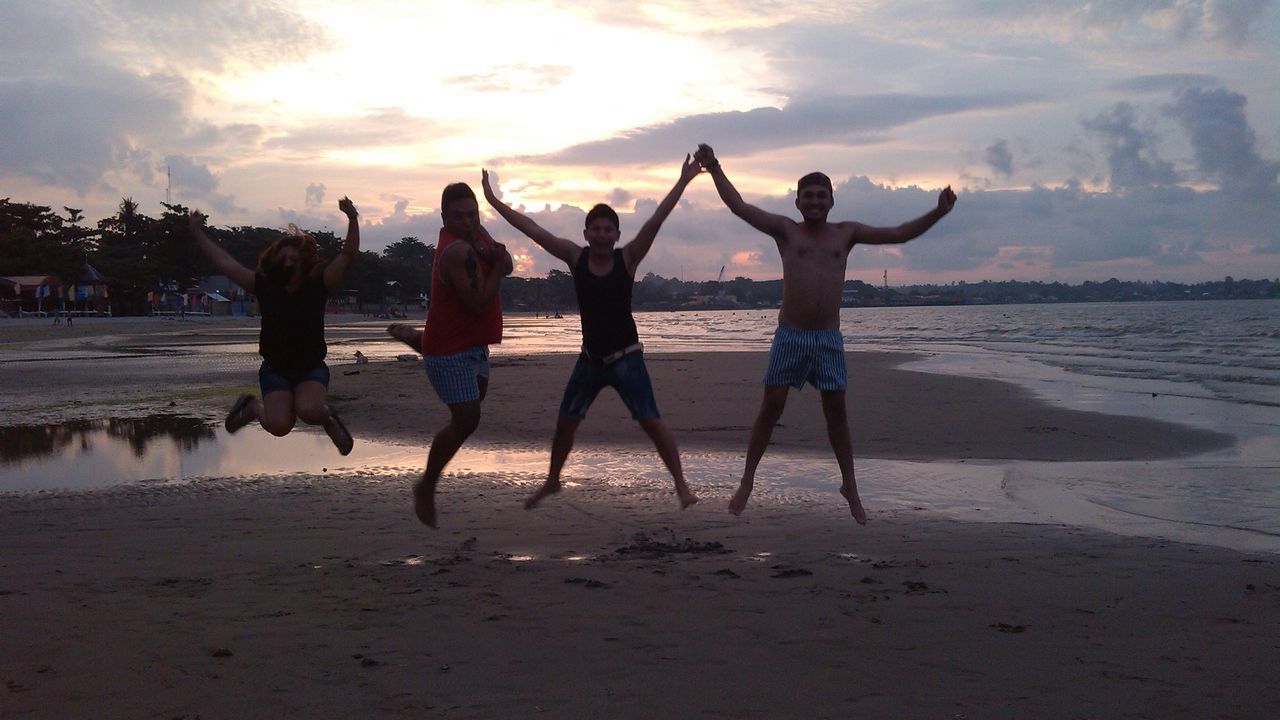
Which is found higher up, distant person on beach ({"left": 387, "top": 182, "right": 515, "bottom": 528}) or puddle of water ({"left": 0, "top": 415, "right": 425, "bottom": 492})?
distant person on beach ({"left": 387, "top": 182, "right": 515, "bottom": 528})

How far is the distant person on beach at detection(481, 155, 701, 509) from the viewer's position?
20.5 feet

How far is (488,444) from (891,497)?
5277 millimetres

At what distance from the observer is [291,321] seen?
6.36 m

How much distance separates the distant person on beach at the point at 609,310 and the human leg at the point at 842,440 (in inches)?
44.0

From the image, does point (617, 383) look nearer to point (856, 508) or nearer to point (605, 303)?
point (605, 303)

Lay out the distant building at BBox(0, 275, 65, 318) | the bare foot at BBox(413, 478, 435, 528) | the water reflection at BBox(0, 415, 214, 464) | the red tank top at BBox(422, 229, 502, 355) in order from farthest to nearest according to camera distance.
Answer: the distant building at BBox(0, 275, 65, 318), the water reflection at BBox(0, 415, 214, 464), the bare foot at BBox(413, 478, 435, 528), the red tank top at BBox(422, 229, 502, 355)

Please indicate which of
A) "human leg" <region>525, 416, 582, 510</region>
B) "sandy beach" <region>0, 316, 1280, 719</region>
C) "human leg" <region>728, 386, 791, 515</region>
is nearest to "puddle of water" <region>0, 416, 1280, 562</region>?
"sandy beach" <region>0, 316, 1280, 719</region>

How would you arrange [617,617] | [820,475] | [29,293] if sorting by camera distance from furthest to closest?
[29,293]
[820,475]
[617,617]

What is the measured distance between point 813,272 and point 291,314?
11.4 feet

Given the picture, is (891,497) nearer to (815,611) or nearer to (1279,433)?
(815,611)

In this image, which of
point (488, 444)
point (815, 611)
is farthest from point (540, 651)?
point (488, 444)

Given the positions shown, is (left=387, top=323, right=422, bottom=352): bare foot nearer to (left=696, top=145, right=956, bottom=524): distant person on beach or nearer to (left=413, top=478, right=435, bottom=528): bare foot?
(left=413, top=478, right=435, bottom=528): bare foot

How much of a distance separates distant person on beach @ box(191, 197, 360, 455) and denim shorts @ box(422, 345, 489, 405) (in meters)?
0.75

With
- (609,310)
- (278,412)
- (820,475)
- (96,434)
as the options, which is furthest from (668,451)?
(96,434)
